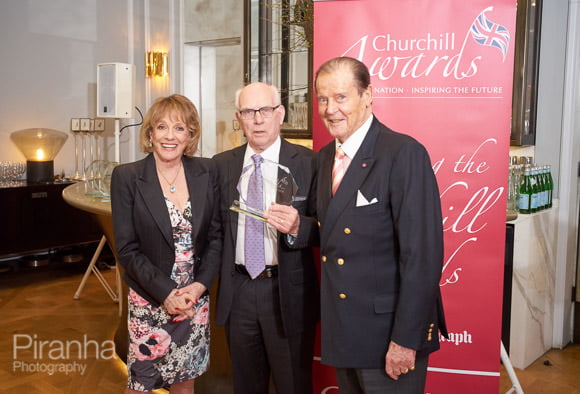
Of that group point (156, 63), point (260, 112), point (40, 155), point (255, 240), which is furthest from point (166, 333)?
point (156, 63)

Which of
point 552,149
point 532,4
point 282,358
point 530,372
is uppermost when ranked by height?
point 532,4

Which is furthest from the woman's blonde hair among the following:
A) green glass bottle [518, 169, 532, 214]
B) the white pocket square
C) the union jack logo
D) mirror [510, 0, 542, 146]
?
mirror [510, 0, 542, 146]

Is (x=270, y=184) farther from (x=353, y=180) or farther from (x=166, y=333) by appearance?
(x=166, y=333)

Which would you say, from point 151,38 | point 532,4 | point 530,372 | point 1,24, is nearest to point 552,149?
point 532,4

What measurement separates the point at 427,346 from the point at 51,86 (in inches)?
250

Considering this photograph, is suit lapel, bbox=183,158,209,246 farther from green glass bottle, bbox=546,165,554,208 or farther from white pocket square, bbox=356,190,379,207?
green glass bottle, bbox=546,165,554,208

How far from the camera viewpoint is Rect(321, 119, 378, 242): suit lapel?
174 centimetres

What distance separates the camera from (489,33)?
7.41 feet

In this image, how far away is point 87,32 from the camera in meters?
7.09

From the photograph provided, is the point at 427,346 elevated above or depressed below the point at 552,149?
below

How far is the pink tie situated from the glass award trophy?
7.9 inches

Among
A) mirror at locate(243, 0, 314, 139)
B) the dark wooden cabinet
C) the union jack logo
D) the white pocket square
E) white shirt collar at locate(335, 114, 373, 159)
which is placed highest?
mirror at locate(243, 0, 314, 139)

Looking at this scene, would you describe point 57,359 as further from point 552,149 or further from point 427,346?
point 552,149

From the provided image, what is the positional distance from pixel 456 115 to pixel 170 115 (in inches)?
45.5
